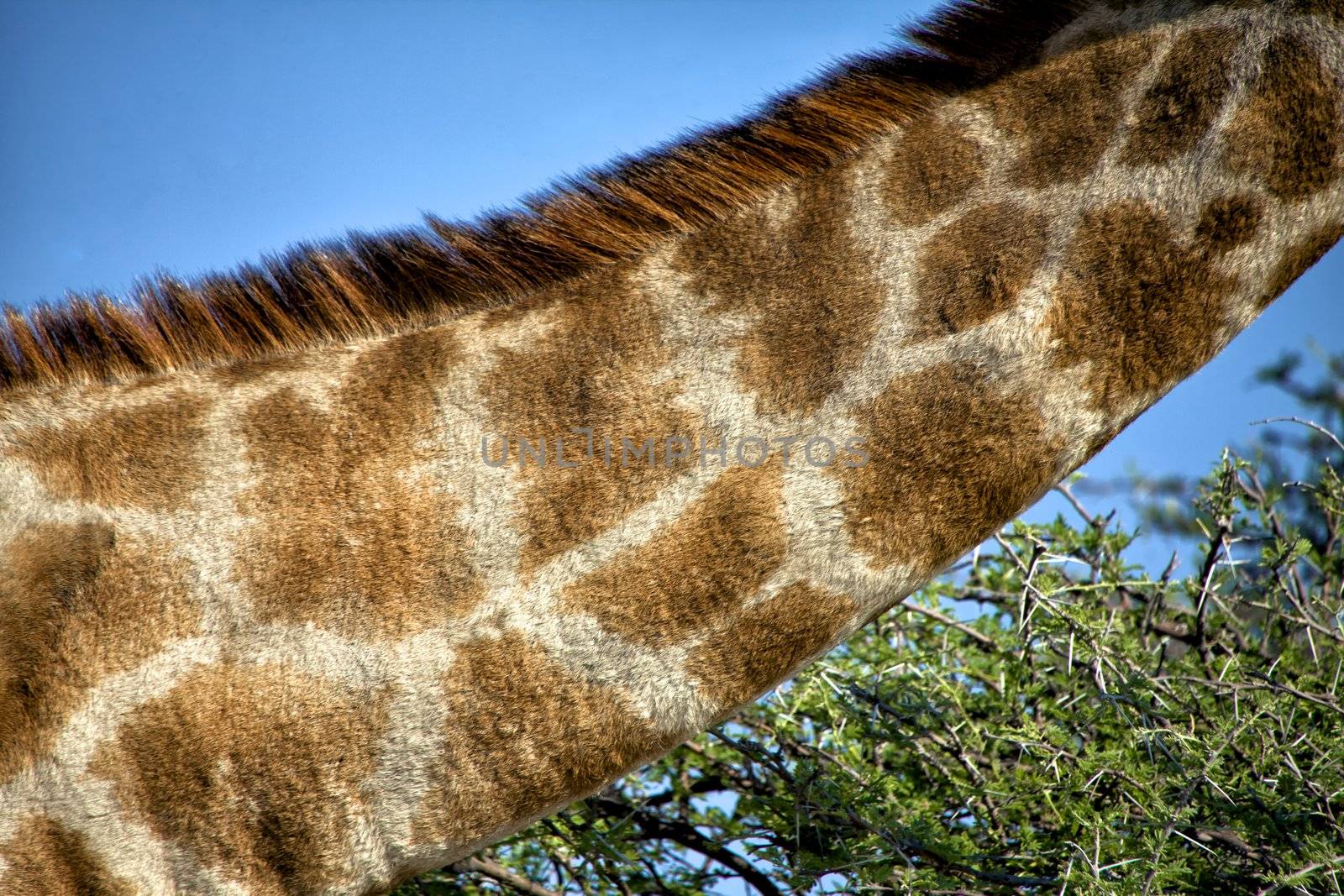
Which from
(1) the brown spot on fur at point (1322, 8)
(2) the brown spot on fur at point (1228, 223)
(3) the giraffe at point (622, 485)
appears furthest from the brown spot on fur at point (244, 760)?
(1) the brown spot on fur at point (1322, 8)

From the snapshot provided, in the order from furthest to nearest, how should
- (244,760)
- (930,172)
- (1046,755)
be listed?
(1046,755) → (930,172) → (244,760)

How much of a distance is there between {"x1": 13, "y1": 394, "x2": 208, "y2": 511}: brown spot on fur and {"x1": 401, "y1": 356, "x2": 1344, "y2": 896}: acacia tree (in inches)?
50.7

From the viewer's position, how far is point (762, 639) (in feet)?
5.31

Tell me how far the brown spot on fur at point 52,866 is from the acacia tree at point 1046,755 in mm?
1045

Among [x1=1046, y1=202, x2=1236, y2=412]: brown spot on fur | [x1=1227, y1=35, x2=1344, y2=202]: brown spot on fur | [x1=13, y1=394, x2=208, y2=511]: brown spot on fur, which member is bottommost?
[x1=13, y1=394, x2=208, y2=511]: brown spot on fur

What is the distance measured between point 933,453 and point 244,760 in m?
1.12

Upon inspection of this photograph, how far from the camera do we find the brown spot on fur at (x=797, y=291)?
64.0 inches

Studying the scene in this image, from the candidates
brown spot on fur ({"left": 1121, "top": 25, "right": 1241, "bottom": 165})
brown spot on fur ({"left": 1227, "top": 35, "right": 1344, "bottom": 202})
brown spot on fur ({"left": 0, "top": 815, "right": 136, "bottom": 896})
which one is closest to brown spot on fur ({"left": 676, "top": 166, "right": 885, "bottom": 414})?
brown spot on fur ({"left": 1121, "top": 25, "right": 1241, "bottom": 165})

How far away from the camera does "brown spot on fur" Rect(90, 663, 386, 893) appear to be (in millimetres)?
1562

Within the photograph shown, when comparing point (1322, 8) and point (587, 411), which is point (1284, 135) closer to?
point (1322, 8)

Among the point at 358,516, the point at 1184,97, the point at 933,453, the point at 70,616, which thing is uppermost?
the point at 1184,97

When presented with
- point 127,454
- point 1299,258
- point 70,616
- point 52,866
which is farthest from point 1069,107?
point 52,866

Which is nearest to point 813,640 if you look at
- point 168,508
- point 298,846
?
point 298,846

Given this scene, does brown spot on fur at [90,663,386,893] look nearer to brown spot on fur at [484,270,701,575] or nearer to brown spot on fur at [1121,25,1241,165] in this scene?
brown spot on fur at [484,270,701,575]
